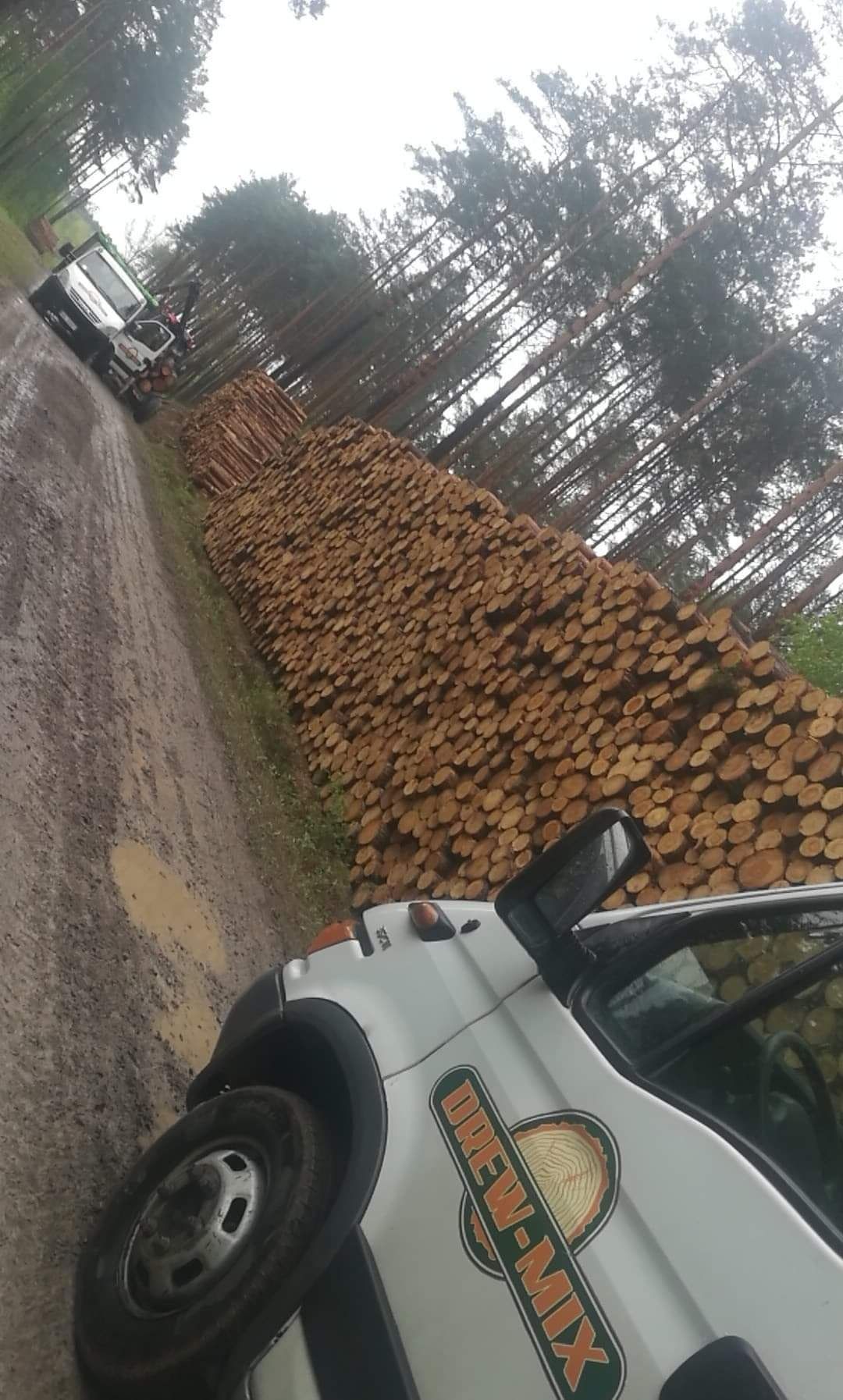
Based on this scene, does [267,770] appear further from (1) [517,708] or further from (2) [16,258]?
(2) [16,258]

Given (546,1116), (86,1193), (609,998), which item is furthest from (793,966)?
(86,1193)

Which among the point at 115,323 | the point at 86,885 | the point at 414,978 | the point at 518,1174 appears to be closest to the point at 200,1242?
the point at 414,978

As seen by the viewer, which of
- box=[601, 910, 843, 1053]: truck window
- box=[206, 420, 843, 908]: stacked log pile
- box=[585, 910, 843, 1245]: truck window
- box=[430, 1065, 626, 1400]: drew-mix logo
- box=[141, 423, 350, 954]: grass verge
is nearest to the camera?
box=[430, 1065, 626, 1400]: drew-mix logo

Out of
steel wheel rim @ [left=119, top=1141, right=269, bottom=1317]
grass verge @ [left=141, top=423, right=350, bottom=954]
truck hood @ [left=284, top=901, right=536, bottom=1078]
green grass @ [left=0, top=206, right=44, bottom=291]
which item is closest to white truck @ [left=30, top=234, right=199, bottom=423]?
green grass @ [left=0, top=206, right=44, bottom=291]

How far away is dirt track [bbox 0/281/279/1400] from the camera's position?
263cm

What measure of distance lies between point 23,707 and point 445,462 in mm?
10170

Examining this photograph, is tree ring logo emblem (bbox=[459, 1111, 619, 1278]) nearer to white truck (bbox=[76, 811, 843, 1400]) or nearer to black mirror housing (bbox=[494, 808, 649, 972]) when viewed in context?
white truck (bbox=[76, 811, 843, 1400])

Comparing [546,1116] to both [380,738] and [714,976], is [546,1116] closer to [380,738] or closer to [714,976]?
[714,976]

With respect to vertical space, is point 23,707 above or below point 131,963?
above

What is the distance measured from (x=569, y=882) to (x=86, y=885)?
246 centimetres

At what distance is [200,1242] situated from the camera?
2107 mm

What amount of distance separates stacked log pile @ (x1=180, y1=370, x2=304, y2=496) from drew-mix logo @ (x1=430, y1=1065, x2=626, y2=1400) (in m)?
12.2

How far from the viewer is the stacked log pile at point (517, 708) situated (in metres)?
4.55

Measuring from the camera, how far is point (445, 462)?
1366 centimetres
